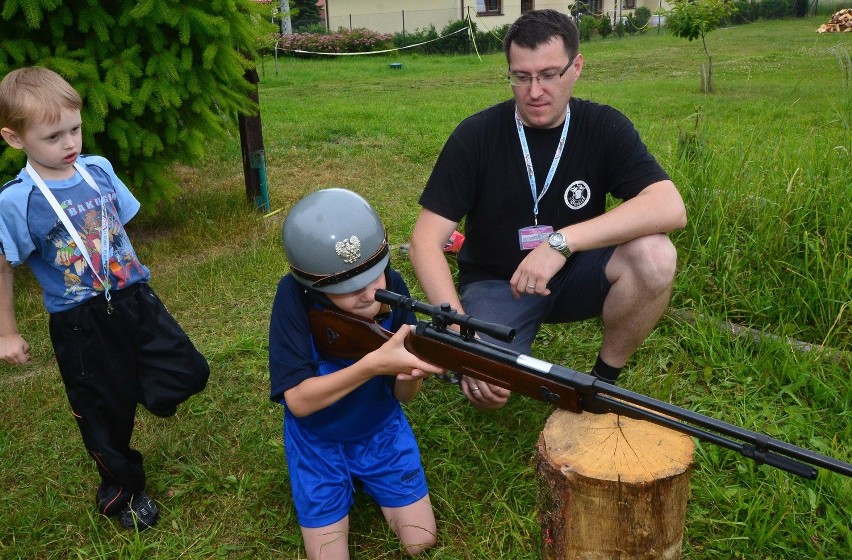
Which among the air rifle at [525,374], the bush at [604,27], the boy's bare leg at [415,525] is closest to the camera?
the air rifle at [525,374]

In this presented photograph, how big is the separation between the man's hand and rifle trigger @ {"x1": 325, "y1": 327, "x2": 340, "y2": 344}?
827mm

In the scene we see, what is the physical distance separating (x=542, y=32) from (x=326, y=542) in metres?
2.38

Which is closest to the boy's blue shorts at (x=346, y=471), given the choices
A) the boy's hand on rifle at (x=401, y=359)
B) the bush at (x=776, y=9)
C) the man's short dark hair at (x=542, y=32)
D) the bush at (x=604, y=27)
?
the boy's hand on rifle at (x=401, y=359)

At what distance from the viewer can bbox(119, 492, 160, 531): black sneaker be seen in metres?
3.07

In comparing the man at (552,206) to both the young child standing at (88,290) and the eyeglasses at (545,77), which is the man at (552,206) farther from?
the young child standing at (88,290)

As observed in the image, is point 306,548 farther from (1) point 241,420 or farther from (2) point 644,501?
(2) point 644,501

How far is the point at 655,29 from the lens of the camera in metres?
32.2

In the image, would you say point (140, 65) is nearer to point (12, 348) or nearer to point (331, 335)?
point (12, 348)

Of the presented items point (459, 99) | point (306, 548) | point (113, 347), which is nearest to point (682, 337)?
point (306, 548)

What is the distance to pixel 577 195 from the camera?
351 centimetres

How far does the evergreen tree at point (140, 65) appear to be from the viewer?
4965mm

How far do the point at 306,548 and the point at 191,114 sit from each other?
406 centimetres

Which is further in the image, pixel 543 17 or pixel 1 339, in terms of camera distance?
pixel 543 17

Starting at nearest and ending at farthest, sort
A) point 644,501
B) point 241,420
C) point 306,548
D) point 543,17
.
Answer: point 644,501
point 306,548
point 543,17
point 241,420
